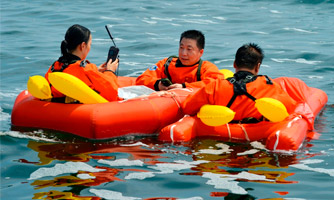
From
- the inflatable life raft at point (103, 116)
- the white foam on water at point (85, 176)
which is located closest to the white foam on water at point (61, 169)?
the white foam on water at point (85, 176)

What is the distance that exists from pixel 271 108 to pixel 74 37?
2.11m

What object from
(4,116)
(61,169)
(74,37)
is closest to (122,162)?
(61,169)

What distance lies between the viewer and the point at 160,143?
6.04 m

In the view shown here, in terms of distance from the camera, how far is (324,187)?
4.88 meters

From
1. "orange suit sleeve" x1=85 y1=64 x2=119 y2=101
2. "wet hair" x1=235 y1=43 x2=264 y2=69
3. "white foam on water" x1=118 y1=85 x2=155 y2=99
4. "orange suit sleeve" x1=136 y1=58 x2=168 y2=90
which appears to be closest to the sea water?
"orange suit sleeve" x1=85 y1=64 x2=119 y2=101

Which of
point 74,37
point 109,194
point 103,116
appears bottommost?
point 109,194

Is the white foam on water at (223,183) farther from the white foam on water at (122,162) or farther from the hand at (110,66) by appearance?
the hand at (110,66)

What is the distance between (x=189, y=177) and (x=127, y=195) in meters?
0.62

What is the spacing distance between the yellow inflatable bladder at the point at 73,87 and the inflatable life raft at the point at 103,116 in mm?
83

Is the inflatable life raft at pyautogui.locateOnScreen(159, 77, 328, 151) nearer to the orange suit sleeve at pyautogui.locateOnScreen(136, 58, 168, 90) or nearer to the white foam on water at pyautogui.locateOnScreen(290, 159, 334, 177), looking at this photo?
the white foam on water at pyautogui.locateOnScreen(290, 159, 334, 177)

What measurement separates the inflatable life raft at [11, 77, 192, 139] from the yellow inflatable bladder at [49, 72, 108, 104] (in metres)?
0.08

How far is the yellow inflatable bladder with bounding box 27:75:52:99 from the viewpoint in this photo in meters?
A: 6.21

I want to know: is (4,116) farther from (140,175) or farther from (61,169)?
(140,175)

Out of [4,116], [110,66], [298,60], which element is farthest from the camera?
[298,60]
